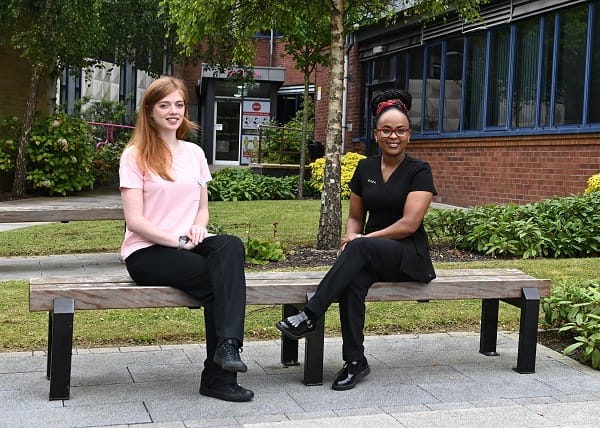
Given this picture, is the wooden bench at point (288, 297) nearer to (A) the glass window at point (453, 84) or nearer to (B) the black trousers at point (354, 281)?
(B) the black trousers at point (354, 281)

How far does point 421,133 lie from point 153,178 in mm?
14457

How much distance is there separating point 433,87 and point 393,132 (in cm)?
1355

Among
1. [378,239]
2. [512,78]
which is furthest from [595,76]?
[378,239]

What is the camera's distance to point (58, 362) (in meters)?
4.45

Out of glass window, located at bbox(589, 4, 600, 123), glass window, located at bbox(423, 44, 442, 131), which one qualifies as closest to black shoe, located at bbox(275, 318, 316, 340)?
glass window, located at bbox(589, 4, 600, 123)

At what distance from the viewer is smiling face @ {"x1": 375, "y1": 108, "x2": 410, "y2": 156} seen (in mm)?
5195

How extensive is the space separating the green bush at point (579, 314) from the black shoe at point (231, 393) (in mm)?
2016

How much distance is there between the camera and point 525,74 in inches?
594

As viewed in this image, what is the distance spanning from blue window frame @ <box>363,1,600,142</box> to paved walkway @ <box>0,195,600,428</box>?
8635 millimetres

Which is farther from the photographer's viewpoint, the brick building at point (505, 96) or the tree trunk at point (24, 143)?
the tree trunk at point (24, 143)

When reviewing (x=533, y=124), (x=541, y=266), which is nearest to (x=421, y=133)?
(x=533, y=124)

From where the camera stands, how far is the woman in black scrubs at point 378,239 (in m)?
4.83

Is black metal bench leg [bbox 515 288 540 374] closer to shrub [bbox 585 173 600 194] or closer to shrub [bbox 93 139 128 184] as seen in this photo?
shrub [bbox 585 173 600 194]

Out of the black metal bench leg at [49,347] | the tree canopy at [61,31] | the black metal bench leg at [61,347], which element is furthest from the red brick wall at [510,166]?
the black metal bench leg at [61,347]
